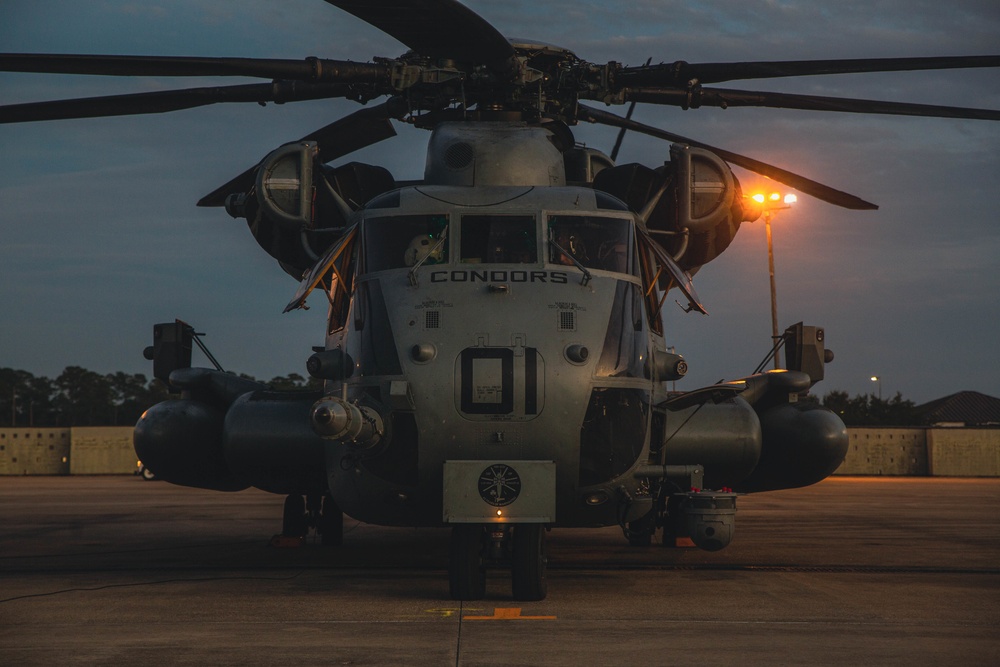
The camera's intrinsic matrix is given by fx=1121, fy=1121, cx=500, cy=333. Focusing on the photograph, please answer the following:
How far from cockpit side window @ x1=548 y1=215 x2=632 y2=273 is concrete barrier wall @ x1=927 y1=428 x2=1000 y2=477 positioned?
41483mm

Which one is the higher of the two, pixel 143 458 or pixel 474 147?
pixel 474 147

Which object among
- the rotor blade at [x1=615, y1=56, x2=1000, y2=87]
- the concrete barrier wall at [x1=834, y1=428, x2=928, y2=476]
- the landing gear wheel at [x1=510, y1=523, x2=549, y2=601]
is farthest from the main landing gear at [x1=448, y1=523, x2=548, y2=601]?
the concrete barrier wall at [x1=834, y1=428, x2=928, y2=476]

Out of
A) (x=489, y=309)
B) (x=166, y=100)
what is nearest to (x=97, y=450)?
(x=166, y=100)

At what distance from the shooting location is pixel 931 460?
47.8 metres

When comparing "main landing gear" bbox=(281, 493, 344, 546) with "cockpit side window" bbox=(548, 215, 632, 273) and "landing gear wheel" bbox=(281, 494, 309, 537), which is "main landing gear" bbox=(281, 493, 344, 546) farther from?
"cockpit side window" bbox=(548, 215, 632, 273)

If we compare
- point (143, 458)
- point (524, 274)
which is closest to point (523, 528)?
point (524, 274)

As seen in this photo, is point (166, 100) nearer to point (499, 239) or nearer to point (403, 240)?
point (403, 240)

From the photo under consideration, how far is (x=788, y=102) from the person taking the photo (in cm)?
1148

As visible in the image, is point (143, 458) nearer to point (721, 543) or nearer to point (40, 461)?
point (721, 543)

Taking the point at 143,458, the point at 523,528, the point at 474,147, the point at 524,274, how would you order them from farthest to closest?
the point at 143,458 < the point at 474,147 < the point at 524,274 < the point at 523,528

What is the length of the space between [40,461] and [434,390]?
45854 mm

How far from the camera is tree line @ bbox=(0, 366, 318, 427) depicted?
115 m

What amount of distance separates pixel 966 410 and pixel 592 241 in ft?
304

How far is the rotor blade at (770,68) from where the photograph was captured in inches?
390
